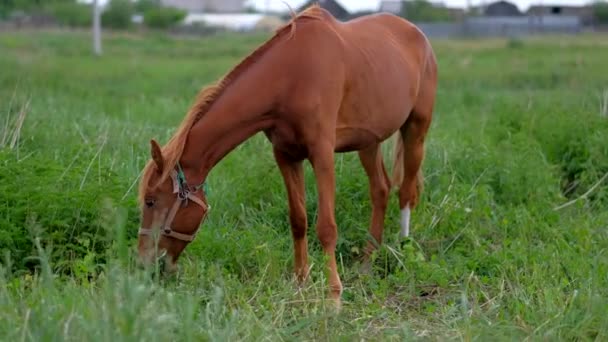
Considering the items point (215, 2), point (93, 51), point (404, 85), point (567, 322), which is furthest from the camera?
point (215, 2)

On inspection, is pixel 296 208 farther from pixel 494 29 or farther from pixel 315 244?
pixel 494 29

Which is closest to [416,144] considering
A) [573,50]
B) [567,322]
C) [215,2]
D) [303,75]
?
[303,75]

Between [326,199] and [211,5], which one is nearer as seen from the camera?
[326,199]

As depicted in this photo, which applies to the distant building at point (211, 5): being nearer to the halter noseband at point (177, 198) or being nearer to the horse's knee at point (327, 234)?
the horse's knee at point (327, 234)

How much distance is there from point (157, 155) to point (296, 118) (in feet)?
2.93

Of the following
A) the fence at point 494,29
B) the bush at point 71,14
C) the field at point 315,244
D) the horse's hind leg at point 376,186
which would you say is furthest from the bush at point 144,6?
the horse's hind leg at point 376,186

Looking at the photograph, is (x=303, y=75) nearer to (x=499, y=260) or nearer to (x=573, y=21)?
(x=499, y=260)

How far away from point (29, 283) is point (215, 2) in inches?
3534

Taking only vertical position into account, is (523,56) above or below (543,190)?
below

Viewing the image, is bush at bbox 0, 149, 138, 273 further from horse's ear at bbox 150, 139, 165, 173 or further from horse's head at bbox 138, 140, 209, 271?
horse's ear at bbox 150, 139, 165, 173

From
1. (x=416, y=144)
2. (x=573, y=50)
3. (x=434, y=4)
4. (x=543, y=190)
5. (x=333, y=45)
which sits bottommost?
(x=434, y=4)

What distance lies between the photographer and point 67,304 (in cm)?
403

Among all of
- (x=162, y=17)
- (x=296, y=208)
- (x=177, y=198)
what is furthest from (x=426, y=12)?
(x=177, y=198)

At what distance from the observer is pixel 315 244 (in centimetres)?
644
